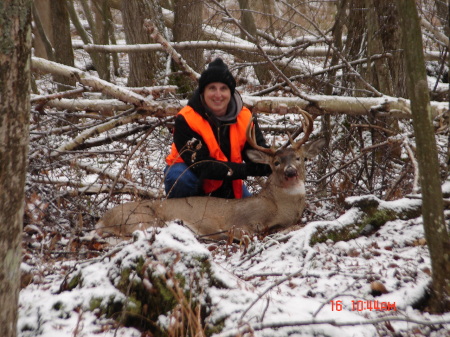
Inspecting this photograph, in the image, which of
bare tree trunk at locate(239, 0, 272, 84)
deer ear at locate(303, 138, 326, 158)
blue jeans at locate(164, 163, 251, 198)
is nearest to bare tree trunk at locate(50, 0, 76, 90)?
bare tree trunk at locate(239, 0, 272, 84)

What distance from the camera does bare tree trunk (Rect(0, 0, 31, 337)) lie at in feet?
5.00

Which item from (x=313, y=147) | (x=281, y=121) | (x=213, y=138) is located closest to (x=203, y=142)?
(x=213, y=138)

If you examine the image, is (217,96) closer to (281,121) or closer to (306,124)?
(306,124)

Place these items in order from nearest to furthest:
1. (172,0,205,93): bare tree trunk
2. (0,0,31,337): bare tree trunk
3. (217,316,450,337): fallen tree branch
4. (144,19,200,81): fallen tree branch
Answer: (0,0,31,337): bare tree trunk, (217,316,450,337): fallen tree branch, (144,19,200,81): fallen tree branch, (172,0,205,93): bare tree trunk

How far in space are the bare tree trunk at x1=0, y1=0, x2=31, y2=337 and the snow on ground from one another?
1.16ft

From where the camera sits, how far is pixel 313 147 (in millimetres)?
5324

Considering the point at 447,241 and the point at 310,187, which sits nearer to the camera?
the point at 447,241

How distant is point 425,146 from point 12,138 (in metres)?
1.65

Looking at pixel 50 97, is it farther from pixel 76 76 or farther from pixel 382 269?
pixel 382 269

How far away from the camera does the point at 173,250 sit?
7.78 ft

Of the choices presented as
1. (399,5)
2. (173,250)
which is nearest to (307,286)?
(173,250)

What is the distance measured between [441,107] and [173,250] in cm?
320

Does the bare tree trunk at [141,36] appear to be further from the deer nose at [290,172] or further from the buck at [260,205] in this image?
the deer nose at [290,172]

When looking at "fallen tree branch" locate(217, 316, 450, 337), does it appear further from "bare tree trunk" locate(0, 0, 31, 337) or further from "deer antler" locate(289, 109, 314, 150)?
"deer antler" locate(289, 109, 314, 150)
